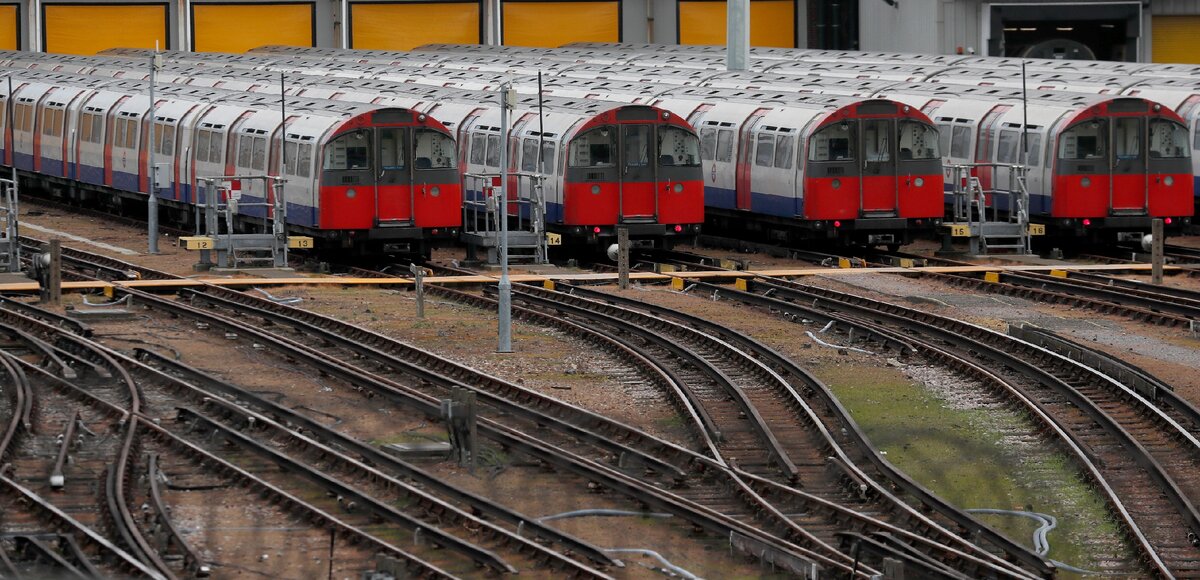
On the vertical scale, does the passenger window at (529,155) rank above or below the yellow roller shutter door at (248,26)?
below

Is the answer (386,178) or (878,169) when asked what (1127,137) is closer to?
(878,169)

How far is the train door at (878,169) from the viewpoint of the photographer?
118ft

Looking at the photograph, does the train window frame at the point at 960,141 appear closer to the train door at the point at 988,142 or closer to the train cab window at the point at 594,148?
the train door at the point at 988,142

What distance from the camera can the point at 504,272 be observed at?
25297 millimetres

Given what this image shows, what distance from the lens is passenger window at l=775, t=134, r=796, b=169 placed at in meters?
36.8

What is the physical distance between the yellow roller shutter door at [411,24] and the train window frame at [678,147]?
3627 cm

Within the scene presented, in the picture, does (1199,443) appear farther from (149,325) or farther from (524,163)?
(524,163)

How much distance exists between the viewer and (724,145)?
39.0m

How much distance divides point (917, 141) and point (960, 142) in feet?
11.7

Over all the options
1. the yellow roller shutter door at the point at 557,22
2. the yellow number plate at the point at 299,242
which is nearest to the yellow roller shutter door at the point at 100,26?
the yellow roller shutter door at the point at 557,22

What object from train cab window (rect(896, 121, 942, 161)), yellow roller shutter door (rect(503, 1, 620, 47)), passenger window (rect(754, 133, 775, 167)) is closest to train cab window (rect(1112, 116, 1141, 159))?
train cab window (rect(896, 121, 942, 161))

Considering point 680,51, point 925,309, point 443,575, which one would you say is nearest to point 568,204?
point 925,309

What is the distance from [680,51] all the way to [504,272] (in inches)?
1617

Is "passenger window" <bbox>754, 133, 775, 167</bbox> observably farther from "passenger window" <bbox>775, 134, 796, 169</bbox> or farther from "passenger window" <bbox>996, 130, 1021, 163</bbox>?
"passenger window" <bbox>996, 130, 1021, 163</bbox>
